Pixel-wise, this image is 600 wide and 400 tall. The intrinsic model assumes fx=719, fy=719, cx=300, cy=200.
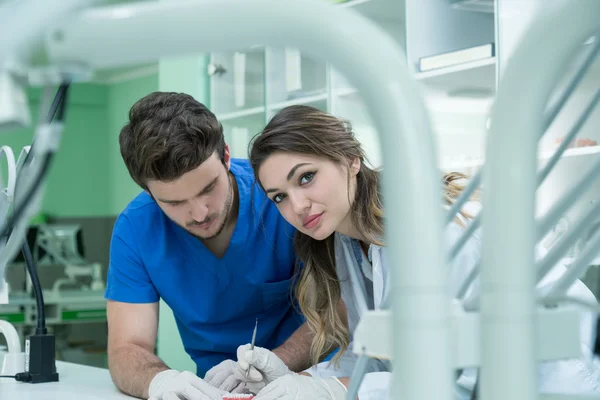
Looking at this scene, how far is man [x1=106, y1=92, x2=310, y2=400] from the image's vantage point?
61.9 inches

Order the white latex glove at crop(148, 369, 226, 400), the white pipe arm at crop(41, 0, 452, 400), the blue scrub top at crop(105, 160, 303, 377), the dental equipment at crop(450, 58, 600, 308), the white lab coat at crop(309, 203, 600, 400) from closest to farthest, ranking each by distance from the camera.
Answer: the white pipe arm at crop(41, 0, 452, 400), the dental equipment at crop(450, 58, 600, 308), the white lab coat at crop(309, 203, 600, 400), the white latex glove at crop(148, 369, 226, 400), the blue scrub top at crop(105, 160, 303, 377)

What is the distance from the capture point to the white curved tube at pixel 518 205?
392 millimetres

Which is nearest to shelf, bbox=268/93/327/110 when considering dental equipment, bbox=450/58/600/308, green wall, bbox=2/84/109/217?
dental equipment, bbox=450/58/600/308

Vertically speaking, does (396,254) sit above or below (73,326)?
above

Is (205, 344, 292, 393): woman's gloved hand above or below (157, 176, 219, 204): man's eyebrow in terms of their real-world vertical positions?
below

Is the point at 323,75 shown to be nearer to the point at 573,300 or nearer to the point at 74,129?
the point at 573,300

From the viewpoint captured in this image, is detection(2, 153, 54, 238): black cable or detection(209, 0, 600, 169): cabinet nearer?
detection(2, 153, 54, 238): black cable

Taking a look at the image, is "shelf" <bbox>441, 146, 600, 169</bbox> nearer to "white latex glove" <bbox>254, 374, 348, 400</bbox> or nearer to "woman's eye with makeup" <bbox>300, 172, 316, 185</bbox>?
"woman's eye with makeup" <bbox>300, 172, 316, 185</bbox>

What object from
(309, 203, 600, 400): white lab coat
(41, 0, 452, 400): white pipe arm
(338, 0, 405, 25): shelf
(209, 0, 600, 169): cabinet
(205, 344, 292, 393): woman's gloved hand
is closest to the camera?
(41, 0, 452, 400): white pipe arm

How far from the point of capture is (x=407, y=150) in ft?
1.27

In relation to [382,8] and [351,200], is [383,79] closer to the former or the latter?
[351,200]

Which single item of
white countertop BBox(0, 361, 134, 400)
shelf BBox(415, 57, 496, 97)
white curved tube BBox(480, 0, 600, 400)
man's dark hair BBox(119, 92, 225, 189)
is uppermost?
shelf BBox(415, 57, 496, 97)

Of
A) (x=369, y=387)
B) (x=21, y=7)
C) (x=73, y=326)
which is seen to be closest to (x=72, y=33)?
(x=21, y=7)

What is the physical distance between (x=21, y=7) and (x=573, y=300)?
0.38 m
